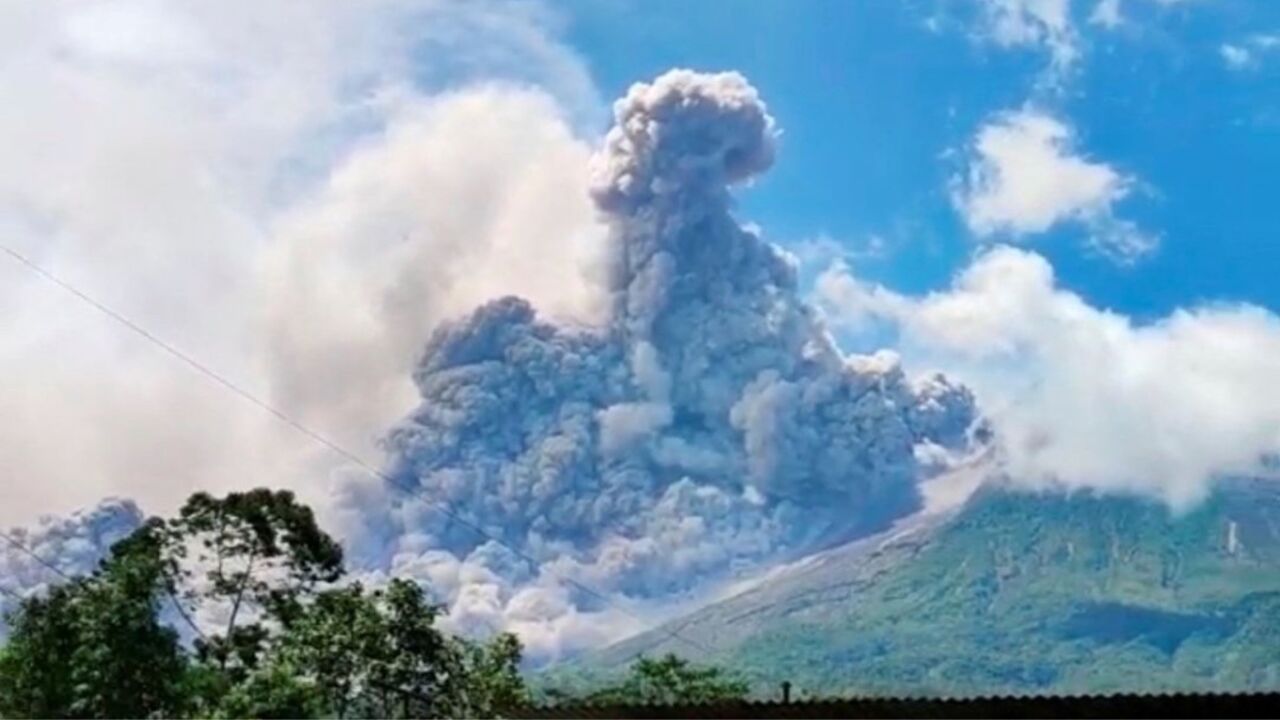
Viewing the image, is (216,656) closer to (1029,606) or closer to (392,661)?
(392,661)

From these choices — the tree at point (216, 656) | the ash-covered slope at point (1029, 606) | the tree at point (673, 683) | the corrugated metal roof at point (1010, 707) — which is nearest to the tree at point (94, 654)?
the tree at point (216, 656)

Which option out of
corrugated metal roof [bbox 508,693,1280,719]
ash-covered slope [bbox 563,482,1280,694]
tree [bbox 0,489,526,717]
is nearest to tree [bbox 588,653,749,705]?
tree [bbox 0,489,526,717]

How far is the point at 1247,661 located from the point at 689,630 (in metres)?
50.3

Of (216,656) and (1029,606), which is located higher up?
(1029,606)

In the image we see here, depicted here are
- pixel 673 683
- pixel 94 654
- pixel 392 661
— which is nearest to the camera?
pixel 94 654

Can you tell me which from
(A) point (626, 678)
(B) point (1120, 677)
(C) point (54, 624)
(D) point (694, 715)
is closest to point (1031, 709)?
(D) point (694, 715)

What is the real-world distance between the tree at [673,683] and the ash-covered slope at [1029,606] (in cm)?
8988

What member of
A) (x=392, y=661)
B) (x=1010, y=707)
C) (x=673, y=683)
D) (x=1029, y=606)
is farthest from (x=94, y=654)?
(x=1029, y=606)

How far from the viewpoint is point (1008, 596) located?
545 feet

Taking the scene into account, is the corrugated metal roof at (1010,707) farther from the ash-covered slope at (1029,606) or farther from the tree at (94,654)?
the ash-covered slope at (1029,606)

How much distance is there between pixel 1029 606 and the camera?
167250 millimetres

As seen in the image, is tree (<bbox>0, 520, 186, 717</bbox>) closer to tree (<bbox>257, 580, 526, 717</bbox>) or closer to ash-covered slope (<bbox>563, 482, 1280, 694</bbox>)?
tree (<bbox>257, 580, 526, 717</bbox>)

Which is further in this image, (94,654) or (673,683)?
(673,683)

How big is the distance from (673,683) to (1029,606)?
137 meters
